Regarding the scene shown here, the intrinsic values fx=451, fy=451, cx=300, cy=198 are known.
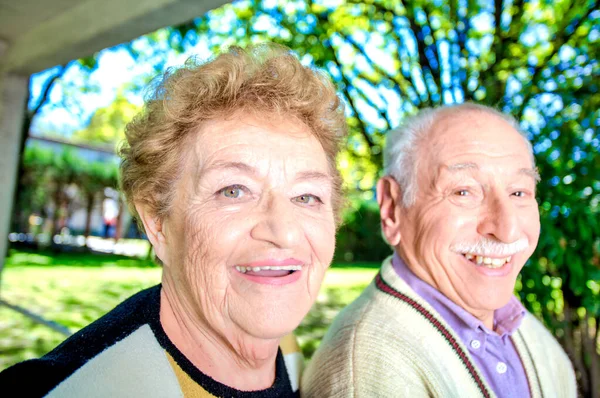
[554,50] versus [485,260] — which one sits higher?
[554,50]

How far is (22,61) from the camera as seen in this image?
19.4ft

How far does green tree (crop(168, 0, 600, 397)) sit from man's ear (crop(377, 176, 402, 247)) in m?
0.17

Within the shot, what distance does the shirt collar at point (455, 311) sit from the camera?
1776mm

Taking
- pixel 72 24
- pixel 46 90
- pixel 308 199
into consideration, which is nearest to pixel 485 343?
pixel 308 199

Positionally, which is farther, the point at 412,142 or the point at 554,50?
the point at 554,50

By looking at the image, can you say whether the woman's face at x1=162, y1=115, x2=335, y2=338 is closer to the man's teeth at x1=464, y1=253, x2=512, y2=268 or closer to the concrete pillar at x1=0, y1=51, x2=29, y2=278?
the man's teeth at x1=464, y1=253, x2=512, y2=268

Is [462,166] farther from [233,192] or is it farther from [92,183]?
[92,183]

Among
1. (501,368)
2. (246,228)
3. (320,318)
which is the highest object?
(246,228)

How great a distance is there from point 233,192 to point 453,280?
3.25 feet

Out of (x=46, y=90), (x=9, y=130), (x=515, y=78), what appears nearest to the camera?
(x=515, y=78)

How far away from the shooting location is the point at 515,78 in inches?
161

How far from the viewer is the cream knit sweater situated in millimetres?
1517

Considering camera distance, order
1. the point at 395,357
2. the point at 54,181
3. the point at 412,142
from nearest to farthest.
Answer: the point at 395,357 < the point at 412,142 < the point at 54,181

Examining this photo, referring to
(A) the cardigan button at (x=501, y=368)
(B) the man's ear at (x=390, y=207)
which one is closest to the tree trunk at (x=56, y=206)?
(B) the man's ear at (x=390, y=207)
